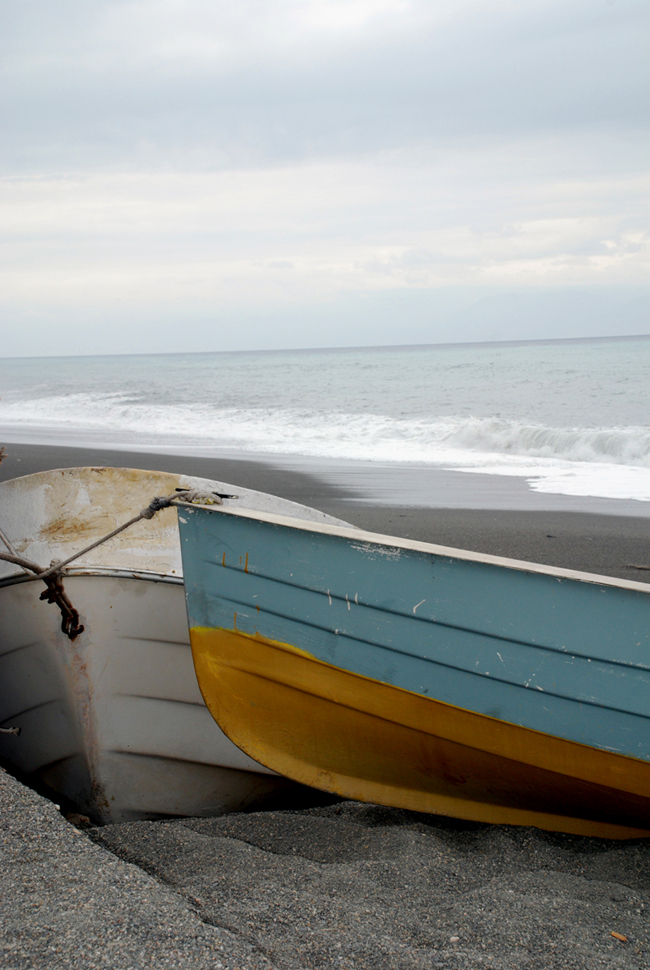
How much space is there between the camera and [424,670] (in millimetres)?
2260

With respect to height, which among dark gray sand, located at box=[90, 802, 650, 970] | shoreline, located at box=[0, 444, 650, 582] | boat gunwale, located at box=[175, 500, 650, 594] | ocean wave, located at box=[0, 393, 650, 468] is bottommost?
dark gray sand, located at box=[90, 802, 650, 970]

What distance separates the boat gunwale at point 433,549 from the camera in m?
1.98

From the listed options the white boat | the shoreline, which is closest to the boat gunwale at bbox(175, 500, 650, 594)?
the white boat

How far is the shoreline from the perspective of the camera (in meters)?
5.50

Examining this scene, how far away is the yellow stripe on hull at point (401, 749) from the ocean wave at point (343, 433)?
28.5 ft

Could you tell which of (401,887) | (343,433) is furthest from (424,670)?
(343,433)

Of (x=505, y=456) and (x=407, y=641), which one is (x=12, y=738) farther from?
(x=505, y=456)

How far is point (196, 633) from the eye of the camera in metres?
2.54

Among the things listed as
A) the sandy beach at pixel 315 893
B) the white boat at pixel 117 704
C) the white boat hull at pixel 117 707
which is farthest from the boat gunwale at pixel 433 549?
the sandy beach at pixel 315 893

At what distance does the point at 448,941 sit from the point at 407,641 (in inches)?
32.3

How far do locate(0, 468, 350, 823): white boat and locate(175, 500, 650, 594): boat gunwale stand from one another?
28 cm

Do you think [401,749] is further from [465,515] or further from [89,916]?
[465,515]

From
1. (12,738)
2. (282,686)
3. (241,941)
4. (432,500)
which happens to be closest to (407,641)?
(282,686)

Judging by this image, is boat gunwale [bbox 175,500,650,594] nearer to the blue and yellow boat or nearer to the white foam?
the blue and yellow boat
